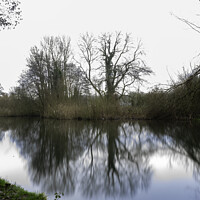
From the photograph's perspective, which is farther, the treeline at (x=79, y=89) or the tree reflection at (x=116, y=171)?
the treeline at (x=79, y=89)

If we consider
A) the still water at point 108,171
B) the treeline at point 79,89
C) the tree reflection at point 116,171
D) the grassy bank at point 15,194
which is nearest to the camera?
the grassy bank at point 15,194

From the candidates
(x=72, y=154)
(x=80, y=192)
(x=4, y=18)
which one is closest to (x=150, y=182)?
(x=80, y=192)

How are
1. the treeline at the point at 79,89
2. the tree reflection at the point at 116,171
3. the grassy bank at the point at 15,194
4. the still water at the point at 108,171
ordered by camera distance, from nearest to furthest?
the grassy bank at the point at 15,194
the still water at the point at 108,171
the tree reflection at the point at 116,171
the treeline at the point at 79,89

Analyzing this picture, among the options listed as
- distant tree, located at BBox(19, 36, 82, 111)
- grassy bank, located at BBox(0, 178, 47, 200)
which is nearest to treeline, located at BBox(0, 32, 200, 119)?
distant tree, located at BBox(19, 36, 82, 111)

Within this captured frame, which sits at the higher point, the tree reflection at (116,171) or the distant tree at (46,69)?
the distant tree at (46,69)

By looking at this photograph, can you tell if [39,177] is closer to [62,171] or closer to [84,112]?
[62,171]

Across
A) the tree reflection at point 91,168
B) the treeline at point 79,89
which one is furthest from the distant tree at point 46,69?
the tree reflection at point 91,168

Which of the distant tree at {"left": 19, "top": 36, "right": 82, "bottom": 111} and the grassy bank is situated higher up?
the distant tree at {"left": 19, "top": 36, "right": 82, "bottom": 111}

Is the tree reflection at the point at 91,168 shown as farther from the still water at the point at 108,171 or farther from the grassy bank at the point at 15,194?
the grassy bank at the point at 15,194

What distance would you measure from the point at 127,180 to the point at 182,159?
6.59 feet

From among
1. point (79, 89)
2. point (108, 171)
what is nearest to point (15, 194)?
point (108, 171)

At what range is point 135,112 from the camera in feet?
61.3

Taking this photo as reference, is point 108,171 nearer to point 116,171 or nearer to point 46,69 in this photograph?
point 116,171

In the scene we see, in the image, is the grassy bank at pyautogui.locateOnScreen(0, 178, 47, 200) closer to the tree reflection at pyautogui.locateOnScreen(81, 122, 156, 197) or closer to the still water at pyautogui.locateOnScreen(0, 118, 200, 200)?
the still water at pyautogui.locateOnScreen(0, 118, 200, 200)
